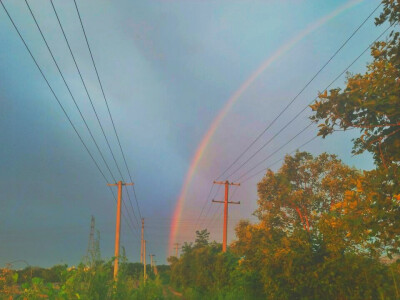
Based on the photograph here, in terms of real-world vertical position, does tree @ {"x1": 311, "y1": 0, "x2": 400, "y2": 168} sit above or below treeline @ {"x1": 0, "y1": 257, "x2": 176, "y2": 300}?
above

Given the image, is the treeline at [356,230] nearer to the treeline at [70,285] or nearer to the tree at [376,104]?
the tree at [376,104]

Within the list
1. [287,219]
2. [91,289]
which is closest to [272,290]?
[91,289]

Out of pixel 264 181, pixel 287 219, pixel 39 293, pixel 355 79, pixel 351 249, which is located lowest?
pixel 39 293

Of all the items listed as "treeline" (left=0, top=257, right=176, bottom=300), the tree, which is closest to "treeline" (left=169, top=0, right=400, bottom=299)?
the tree

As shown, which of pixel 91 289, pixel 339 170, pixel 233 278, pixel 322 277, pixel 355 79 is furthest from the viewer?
pixel 339 170

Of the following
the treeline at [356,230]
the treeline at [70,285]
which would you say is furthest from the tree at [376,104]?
the treeline at [70,285]

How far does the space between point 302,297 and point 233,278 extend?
9251mm

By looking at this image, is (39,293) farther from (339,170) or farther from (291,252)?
(339,170)

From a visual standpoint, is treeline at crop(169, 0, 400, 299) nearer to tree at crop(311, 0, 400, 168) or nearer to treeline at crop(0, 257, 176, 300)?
tree at crop(311, 0, 400, 168)

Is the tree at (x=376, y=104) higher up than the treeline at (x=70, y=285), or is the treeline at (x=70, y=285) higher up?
the tree at (x=376, y=104)

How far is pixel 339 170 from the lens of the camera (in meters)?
34.3

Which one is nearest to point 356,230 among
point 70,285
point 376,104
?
point 376,104

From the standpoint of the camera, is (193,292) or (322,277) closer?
(322,277)

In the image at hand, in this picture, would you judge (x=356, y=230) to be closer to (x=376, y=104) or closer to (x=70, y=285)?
(x=376, y=104)
